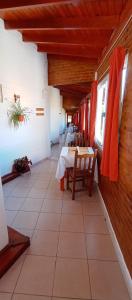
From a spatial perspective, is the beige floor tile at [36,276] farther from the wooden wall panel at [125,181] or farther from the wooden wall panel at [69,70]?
the wooden wall panel at [69,70]

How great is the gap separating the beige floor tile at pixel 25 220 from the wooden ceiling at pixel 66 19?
273 centimetres

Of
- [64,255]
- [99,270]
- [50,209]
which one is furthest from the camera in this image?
[50,209]

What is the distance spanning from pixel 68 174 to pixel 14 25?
2771 millimetres

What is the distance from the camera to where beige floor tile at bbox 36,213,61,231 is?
7.12 feet

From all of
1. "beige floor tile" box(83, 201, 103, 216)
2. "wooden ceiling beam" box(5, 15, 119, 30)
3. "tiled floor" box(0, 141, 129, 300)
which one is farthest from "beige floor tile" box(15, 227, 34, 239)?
"wooden ceiling beam" box(5, 15, 119, 30)

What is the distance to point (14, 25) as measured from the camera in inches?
115

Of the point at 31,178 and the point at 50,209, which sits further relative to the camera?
the point at 31,178

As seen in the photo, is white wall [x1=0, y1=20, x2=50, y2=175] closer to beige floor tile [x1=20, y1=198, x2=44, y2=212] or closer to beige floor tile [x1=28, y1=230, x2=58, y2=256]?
beige floor tile [x1=20, y1=198, x2=44, y2=212]

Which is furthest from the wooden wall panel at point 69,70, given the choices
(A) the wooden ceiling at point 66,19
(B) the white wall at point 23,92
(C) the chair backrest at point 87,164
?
(C) the chair backrest at point 87,164

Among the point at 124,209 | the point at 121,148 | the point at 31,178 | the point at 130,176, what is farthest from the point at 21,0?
the point at 31,178

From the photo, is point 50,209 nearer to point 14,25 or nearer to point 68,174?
point 68,174

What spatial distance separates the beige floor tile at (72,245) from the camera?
1772 mm

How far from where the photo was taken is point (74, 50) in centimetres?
384

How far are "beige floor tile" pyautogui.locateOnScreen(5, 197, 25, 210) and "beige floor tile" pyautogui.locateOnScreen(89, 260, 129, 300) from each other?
141 centimetres
